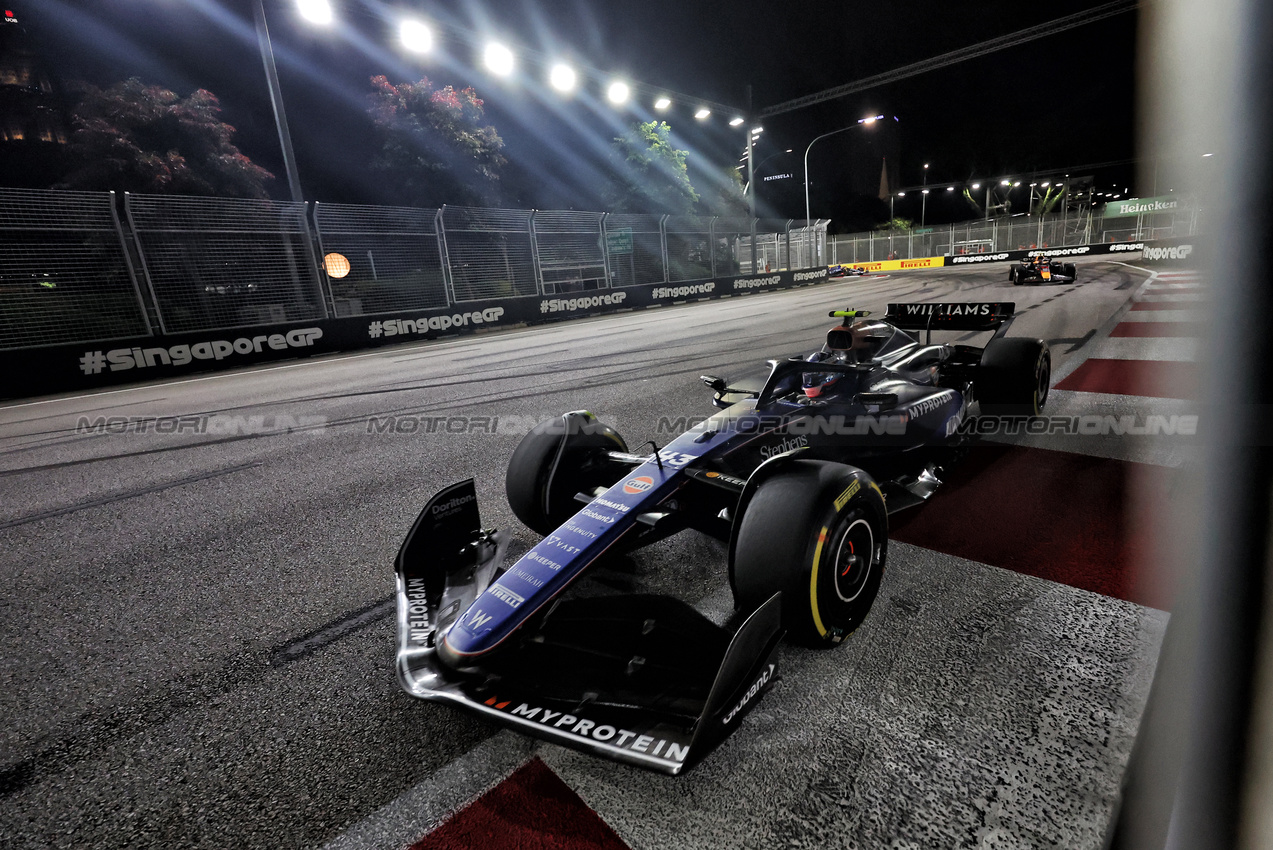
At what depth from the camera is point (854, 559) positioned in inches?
92.4

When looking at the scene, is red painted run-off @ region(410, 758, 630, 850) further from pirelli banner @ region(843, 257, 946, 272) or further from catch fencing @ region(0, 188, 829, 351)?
pirelli banner @ region(843, 257, 946, 272)

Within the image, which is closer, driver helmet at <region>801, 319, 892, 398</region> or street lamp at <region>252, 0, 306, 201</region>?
driver helmet at <region>801, 319, 892, 398</region>

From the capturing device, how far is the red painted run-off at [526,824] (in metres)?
1.61

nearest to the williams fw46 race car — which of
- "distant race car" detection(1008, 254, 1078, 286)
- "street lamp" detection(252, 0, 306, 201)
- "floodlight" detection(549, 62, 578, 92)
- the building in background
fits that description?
"street lamp" detection(252, 0, 306, 201)

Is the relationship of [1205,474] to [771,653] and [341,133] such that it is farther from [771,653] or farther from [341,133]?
[341,133]

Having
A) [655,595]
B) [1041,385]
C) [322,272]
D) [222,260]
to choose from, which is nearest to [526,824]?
[655,595]

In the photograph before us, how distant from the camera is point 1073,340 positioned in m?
8.40

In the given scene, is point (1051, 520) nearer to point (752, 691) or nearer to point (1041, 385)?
point (1041, 385)

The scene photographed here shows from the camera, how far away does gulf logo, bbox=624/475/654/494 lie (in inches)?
102

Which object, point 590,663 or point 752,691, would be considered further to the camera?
point 590,663

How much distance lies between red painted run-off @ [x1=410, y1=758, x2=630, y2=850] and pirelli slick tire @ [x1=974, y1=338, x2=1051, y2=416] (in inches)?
172

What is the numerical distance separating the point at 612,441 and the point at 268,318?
13160 millimetres

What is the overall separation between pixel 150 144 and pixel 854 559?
73.8 ft

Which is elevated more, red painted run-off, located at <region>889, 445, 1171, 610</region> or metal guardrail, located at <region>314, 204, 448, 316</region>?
metal guardrail, located at <region>314, 204, 448, 316</region>
